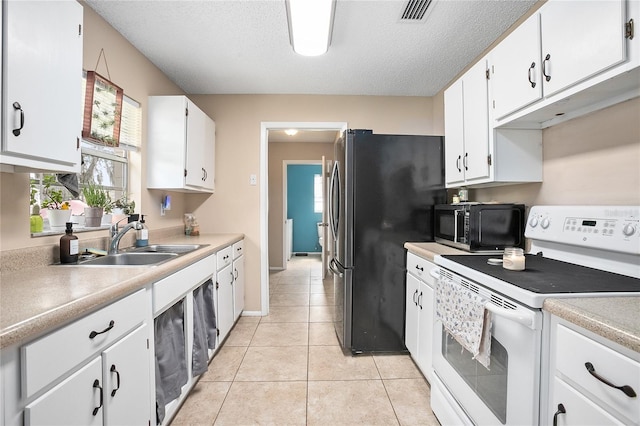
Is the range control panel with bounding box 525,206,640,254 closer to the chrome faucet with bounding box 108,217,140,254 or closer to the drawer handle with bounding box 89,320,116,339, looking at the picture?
the drawer handle with bounding box 89,320,116,339

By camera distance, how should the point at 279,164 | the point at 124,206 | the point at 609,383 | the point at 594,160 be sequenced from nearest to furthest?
the point at 609,383, the point at 594,160, the point at 124,206, the point at 279,164

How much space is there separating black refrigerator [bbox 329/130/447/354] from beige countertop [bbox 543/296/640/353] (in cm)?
141

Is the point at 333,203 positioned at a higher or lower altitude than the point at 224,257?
higher

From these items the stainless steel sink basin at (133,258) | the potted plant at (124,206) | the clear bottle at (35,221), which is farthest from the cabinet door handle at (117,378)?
the potted plant at (124,206)

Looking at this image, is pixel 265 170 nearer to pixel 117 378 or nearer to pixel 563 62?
pixel 117 378

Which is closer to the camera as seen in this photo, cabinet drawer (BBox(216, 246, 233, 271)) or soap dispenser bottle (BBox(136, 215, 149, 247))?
soap dispenser bottle (BBox(136, 215, 149, 247))

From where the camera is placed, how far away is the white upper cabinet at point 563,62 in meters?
1.02

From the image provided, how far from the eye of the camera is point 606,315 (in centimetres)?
76

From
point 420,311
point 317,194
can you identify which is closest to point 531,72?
point 420,311

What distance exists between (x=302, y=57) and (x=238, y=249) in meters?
1.84

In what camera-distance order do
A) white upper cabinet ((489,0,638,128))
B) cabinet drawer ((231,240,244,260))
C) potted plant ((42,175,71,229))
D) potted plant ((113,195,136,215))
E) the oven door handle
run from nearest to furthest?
the oven door handle, white upper cabinet ((489,0,638,128)), potted plant ((42,175,71,229)), potted plant ((113,195,136,215)), cabinet drawer ((231,240,244,260))

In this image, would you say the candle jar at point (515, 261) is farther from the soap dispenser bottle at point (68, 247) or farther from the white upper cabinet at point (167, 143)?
the white upper cabinet at point (167, 143)

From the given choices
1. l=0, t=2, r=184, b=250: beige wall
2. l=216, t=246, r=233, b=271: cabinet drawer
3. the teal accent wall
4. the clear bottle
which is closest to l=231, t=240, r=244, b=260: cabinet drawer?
l=216, t=246, r=233, b=271: cabinet drawer

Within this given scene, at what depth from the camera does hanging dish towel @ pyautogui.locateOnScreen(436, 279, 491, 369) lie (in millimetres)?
1114
